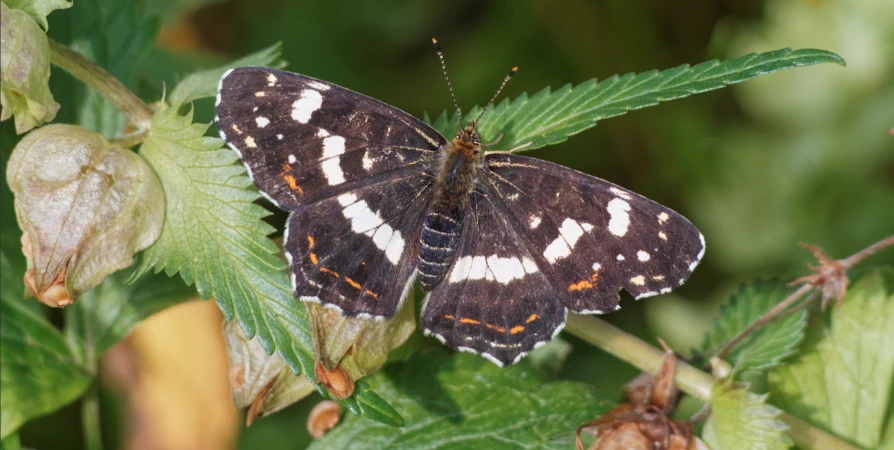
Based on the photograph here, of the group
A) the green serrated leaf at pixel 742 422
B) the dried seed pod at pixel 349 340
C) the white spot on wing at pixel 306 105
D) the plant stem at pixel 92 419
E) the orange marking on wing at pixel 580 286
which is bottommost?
the plant stem at pixel 92 419

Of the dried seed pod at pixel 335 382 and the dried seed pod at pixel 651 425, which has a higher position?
the dried seed pod at pixel 651 425

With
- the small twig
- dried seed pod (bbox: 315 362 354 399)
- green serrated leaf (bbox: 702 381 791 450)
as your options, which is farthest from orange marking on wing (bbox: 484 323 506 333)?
the small twig

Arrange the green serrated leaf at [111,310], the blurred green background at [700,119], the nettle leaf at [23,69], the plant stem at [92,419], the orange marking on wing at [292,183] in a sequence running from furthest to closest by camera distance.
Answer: the blurred green background at [700,119] < the plant stem at [92,419] < the green serrated leaf at [111,310] < the orange marking on wing at [292,183] < the nettle leaf at [23,69]

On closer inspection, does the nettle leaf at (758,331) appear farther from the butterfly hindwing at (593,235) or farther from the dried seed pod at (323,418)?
the dried seed pod at (323,418)

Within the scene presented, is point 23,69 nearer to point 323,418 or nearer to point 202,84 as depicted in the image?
point 202,84

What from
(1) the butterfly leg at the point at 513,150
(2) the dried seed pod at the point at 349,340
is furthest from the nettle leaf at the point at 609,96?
(2) the dried seed pod at the point at 349,340

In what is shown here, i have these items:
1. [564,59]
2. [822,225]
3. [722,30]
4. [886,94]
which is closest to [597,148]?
[564,59]
